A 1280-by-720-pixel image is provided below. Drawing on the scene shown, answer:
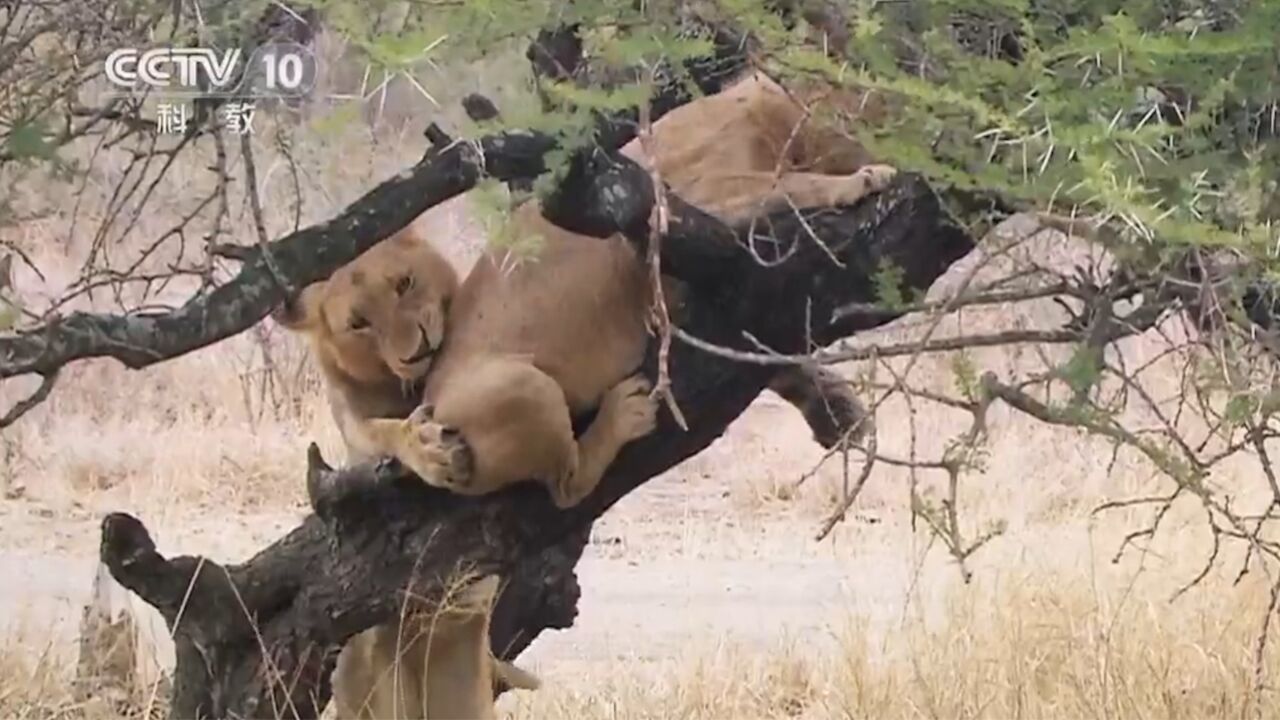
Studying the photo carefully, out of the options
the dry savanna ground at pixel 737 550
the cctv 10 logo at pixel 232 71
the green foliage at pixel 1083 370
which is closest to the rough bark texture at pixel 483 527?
the dry savanna ground at pixel 737 550

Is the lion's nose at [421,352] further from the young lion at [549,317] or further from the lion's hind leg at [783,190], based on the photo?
the lion's hind leg at [783,190]

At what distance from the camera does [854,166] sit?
10.6 feet

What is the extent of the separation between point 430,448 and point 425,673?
66 cm

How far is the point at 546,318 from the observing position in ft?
10.3

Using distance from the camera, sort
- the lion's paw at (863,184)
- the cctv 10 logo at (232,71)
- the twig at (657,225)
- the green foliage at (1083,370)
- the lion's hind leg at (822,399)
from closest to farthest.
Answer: the twig at (657,225)
the green foliage at (1083,370)
the lion's paw at (863,184)
the cctv 10 logo at (232,71)
the lion's hind leg at (822,399)

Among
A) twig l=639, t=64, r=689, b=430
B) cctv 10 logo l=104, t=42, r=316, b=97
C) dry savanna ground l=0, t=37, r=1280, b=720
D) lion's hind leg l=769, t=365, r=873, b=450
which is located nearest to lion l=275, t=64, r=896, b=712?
dry savanna ground l=0, t=37, r=1280, b=720

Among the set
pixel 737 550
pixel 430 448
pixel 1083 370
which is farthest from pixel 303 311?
pixel 737 550

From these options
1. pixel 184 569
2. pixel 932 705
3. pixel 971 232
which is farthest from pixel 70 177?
pixel 932 705

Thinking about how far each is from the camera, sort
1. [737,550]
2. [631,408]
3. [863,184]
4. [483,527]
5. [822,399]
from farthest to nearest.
Answer: [737,550]
[822,399]
[483,527]
[631,408]
[863,184]

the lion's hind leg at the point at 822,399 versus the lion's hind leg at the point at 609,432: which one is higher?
the lion's hind leg at the point at 822,399

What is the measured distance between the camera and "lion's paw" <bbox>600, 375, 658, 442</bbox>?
3.14 m

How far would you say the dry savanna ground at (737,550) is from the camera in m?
4.74

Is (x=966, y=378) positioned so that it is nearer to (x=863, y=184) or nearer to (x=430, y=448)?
(x=863, y=184)

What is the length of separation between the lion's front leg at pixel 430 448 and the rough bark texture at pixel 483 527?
0.24ft
